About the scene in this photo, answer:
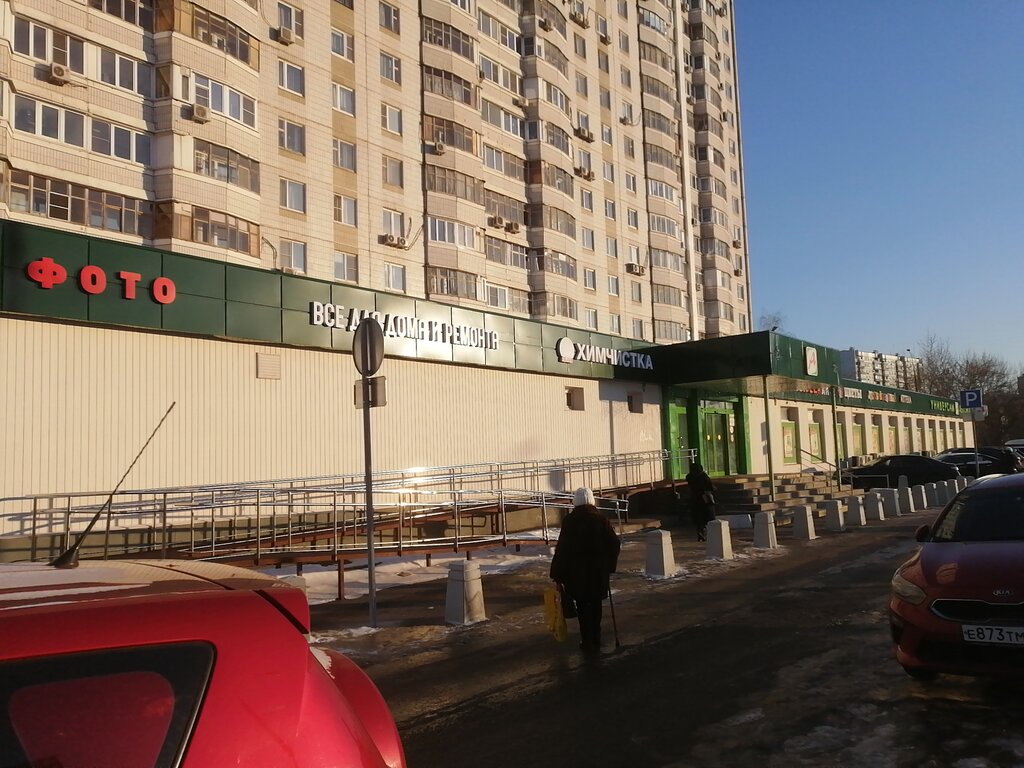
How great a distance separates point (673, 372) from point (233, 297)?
17.3 meters

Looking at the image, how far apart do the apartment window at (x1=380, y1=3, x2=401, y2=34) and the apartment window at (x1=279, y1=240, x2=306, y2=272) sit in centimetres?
1041

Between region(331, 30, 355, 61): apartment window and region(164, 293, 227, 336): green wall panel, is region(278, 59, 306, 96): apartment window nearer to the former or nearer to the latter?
region(331, 30, 355, 61): apartment window

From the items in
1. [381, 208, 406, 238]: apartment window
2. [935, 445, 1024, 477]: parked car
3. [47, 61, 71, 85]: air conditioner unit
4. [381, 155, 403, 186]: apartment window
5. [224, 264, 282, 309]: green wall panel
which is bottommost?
[935, 445, 1024, 477]: parked car

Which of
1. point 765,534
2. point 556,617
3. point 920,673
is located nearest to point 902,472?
point 765,534

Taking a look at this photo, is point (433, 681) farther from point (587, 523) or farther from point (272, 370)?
point (272, 370)

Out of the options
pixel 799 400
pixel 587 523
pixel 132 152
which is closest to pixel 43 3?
pixel 132 152

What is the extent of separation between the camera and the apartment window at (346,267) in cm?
2881

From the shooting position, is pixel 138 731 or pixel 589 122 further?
pixel 589 122

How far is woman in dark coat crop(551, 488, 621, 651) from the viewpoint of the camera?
746 cm

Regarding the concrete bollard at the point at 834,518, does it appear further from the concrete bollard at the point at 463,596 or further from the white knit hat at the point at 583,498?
the white knit hat at the point at 583,498

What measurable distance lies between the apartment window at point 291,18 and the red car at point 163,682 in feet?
97.2

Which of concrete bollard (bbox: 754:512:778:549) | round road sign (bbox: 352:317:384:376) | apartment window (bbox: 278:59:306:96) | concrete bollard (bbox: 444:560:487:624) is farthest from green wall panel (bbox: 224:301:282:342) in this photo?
apartment window (bbox: 278:59:306:96)

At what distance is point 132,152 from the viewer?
74.6 feet

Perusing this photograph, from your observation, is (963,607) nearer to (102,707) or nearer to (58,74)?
(102,707)
